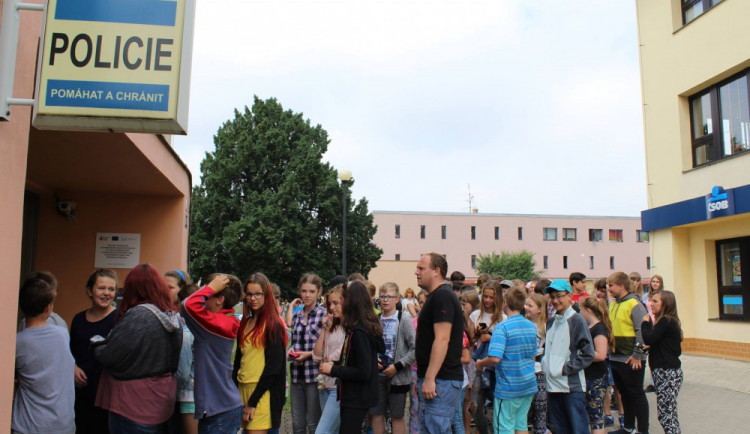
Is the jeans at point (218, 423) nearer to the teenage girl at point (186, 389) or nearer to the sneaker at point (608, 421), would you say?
the teenage girl at point (186, 389)

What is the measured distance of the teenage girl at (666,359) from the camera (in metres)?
6.45

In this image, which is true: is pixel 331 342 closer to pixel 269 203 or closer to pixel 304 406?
pixel 304 406


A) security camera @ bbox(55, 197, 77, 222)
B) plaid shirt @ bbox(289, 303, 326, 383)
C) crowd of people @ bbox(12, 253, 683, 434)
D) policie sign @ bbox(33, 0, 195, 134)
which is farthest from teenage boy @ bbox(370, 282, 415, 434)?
security camera @ bbox(55, 197, 77, 222)

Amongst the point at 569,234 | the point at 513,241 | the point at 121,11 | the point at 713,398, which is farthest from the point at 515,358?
the point at 569,234

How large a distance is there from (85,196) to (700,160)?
14.3 meters

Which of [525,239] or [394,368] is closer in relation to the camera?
[394,368]

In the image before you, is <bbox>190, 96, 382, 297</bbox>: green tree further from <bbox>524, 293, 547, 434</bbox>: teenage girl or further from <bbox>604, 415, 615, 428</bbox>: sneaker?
<bbox>524, 293, 547, 434</bbox>: teenage girl

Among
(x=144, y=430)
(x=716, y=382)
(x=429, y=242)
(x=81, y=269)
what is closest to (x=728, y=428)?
(x=716, y=382)

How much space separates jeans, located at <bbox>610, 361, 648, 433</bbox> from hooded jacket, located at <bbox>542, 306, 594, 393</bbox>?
1.24 meters

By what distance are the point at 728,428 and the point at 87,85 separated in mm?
8357

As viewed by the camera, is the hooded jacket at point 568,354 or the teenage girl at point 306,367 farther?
the teenage girl at point 306,367

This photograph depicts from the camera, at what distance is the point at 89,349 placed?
4.40 meters

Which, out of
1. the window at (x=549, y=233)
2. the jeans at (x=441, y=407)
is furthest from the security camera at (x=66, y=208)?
the window at (x=549, y=233)

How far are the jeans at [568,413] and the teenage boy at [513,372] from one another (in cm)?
57
